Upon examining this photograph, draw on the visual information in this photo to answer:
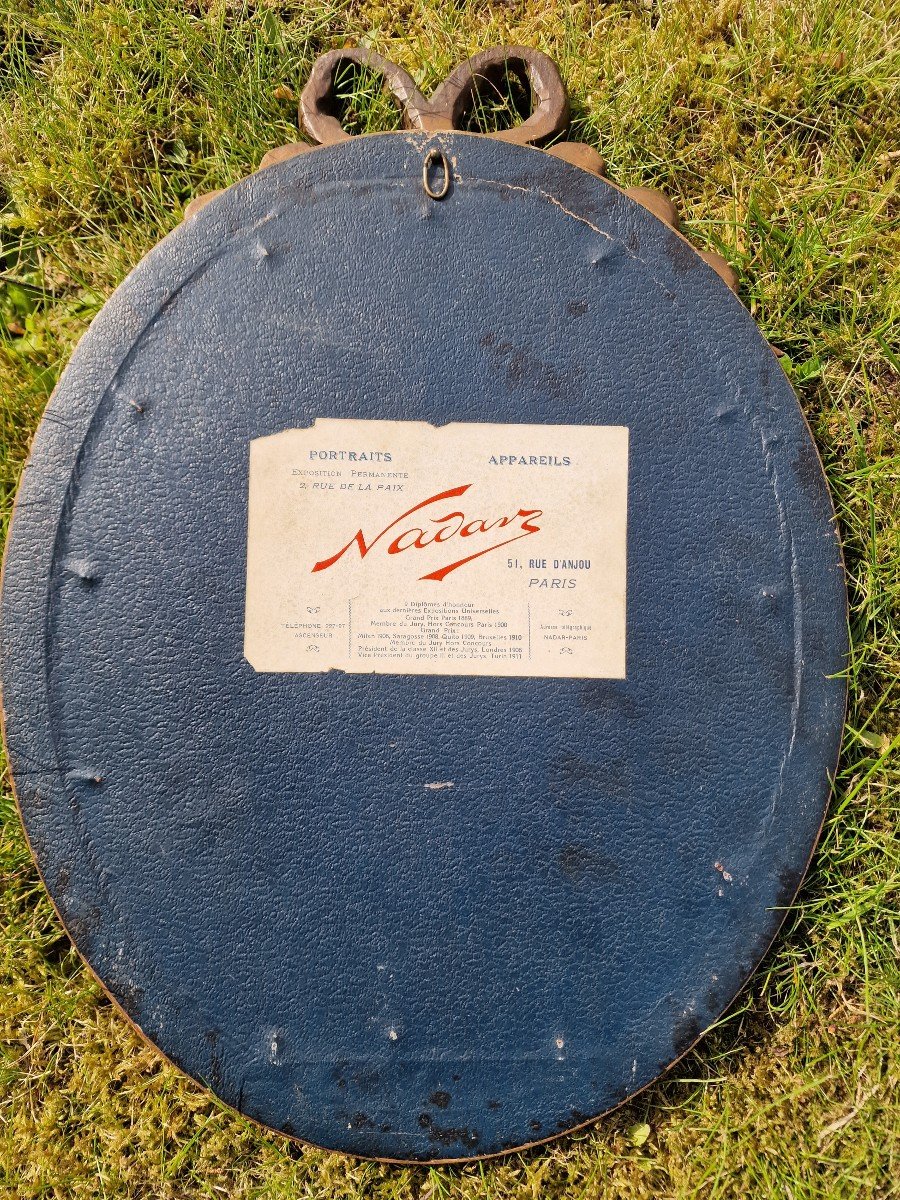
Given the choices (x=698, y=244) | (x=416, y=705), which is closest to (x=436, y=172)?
(x=698, y=244)

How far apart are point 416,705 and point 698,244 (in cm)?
78

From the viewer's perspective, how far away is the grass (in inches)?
44.0

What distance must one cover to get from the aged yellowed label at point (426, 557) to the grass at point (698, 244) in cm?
40

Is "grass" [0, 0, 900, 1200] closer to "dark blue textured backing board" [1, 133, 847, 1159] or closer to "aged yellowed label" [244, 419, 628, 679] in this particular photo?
"dark blue textured backing board" [1, 133, 847, 1159]

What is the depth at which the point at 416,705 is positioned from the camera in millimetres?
1056

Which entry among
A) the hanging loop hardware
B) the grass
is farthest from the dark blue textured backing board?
the grass

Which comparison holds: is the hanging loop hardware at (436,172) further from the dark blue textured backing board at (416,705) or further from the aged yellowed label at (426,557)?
the aged yellowed label at (426,557)

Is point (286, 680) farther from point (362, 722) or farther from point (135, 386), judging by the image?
point (135, 386)

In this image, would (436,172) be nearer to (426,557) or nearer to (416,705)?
(426,557)

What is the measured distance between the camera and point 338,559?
1067mm
